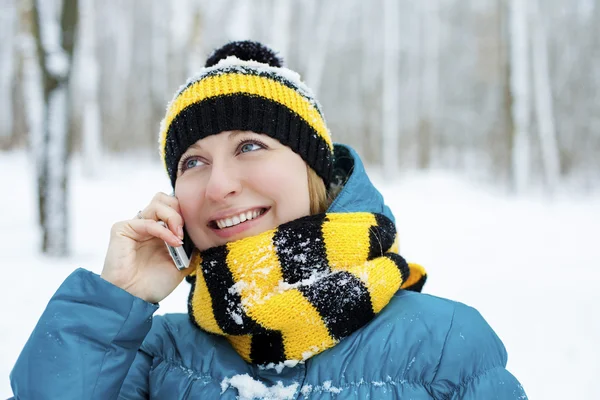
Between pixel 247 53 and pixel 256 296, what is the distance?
867 millimetres

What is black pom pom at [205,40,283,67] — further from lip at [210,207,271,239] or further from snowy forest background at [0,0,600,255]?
snowy forest background at [0,0,600,255]

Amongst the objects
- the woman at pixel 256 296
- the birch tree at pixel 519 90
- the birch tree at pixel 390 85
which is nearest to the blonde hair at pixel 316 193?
the woman at pixel 256 296

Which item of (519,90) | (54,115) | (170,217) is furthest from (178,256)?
(519,90)

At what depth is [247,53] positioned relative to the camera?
5.24ft

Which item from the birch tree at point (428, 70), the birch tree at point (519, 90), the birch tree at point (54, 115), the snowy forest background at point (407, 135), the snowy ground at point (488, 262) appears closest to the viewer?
the snowy ground at point (488, 262)

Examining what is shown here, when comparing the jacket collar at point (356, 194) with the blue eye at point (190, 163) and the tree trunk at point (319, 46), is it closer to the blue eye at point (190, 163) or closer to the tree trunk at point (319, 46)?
the blue eye at point (190, 163)

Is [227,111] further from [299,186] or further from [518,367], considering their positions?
[518,367]

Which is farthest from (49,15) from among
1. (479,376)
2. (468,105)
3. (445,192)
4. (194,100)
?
(468,105)

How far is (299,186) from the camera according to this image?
140 cm

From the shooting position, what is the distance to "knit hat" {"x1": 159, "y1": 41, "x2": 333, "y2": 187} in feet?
4.54

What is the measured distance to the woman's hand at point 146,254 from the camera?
4.45ft

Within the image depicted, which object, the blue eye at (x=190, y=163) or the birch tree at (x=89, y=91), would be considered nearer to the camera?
the blue eye at (x=190, y=163)

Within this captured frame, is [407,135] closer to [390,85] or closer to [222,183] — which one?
[390,85]

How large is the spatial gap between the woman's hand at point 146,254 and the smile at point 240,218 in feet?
0.45
